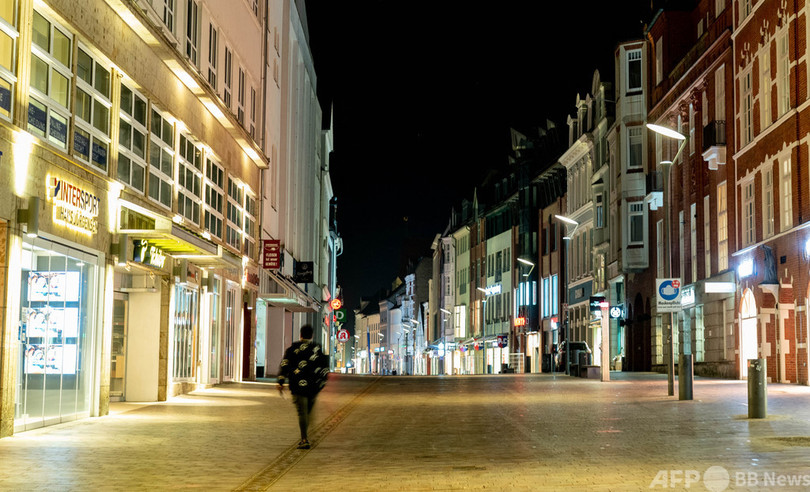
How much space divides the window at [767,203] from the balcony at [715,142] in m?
4.41

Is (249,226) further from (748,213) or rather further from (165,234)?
(165,234)

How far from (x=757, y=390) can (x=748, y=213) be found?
A: 66.9 feet

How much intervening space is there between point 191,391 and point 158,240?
7991 mm

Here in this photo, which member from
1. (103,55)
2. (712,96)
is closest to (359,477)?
(103,55)

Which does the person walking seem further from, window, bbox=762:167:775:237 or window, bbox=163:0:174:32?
window, bbox=762:167:775:237

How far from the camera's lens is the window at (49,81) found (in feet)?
55.9

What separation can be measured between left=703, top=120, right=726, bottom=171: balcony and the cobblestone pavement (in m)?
17.2

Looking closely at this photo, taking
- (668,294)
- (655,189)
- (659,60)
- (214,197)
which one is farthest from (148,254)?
(659,60)

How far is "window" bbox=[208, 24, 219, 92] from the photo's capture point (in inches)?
1270

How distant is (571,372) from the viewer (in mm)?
48438

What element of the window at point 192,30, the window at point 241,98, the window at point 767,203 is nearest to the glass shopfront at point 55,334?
the window at point 192,30

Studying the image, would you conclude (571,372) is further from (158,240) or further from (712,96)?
(158,240)

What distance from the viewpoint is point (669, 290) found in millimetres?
26516

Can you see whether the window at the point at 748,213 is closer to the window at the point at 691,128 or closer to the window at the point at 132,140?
the window at the point at 691,128
